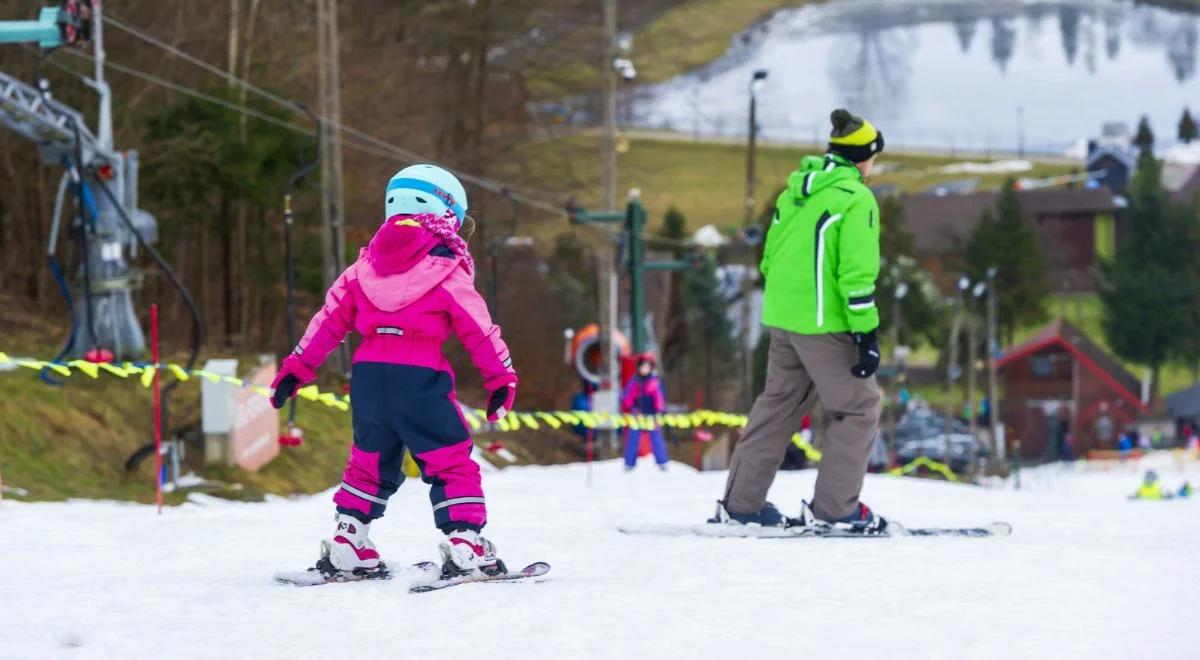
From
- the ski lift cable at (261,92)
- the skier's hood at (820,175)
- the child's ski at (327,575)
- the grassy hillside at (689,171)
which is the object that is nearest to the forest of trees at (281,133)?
the ski lift cable at (261,92)

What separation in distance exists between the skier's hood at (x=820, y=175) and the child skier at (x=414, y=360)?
2.15 m

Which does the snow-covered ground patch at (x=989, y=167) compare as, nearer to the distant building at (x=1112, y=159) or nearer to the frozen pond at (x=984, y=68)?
the frozen pond at (x=984, y=68)

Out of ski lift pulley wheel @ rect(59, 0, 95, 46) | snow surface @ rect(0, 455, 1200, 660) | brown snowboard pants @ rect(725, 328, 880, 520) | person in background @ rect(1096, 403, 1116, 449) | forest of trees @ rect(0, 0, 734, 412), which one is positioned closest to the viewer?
snow surface @ rect(0, 455, 1200, 660)

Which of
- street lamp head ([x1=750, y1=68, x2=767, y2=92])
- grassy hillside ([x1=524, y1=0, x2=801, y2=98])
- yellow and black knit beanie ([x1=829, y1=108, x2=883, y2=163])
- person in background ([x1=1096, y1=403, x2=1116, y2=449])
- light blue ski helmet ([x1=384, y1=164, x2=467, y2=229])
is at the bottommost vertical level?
person in background ([x1=1096, y1=403, x2=1116, y2=449])

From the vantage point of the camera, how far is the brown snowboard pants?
7.53 metres

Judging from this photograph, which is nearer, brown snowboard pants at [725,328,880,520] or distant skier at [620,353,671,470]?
brown snowboard pants at [725,328,880,520]

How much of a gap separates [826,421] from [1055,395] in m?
67.7

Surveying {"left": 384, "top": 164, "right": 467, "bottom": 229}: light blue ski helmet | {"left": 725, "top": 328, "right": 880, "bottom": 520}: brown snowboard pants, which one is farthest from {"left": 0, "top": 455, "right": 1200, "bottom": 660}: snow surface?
{"left": 384, "top": 164, "right": 467, "bottom": 229}: light blue ski helmet

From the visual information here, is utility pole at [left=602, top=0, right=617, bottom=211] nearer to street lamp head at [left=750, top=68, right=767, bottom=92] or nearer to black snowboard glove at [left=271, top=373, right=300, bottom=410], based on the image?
street lamp head at [left=750, top=68, right=767, bottom=92]

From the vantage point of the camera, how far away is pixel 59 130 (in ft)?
46.3

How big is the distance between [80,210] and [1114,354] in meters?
76.6

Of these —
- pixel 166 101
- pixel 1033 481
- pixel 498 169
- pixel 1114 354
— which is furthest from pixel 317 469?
pixel 1114 354

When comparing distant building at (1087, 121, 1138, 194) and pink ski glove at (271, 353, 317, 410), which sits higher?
distant building at (1087, 121, 1138, 194)

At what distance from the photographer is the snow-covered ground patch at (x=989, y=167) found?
107 meters
